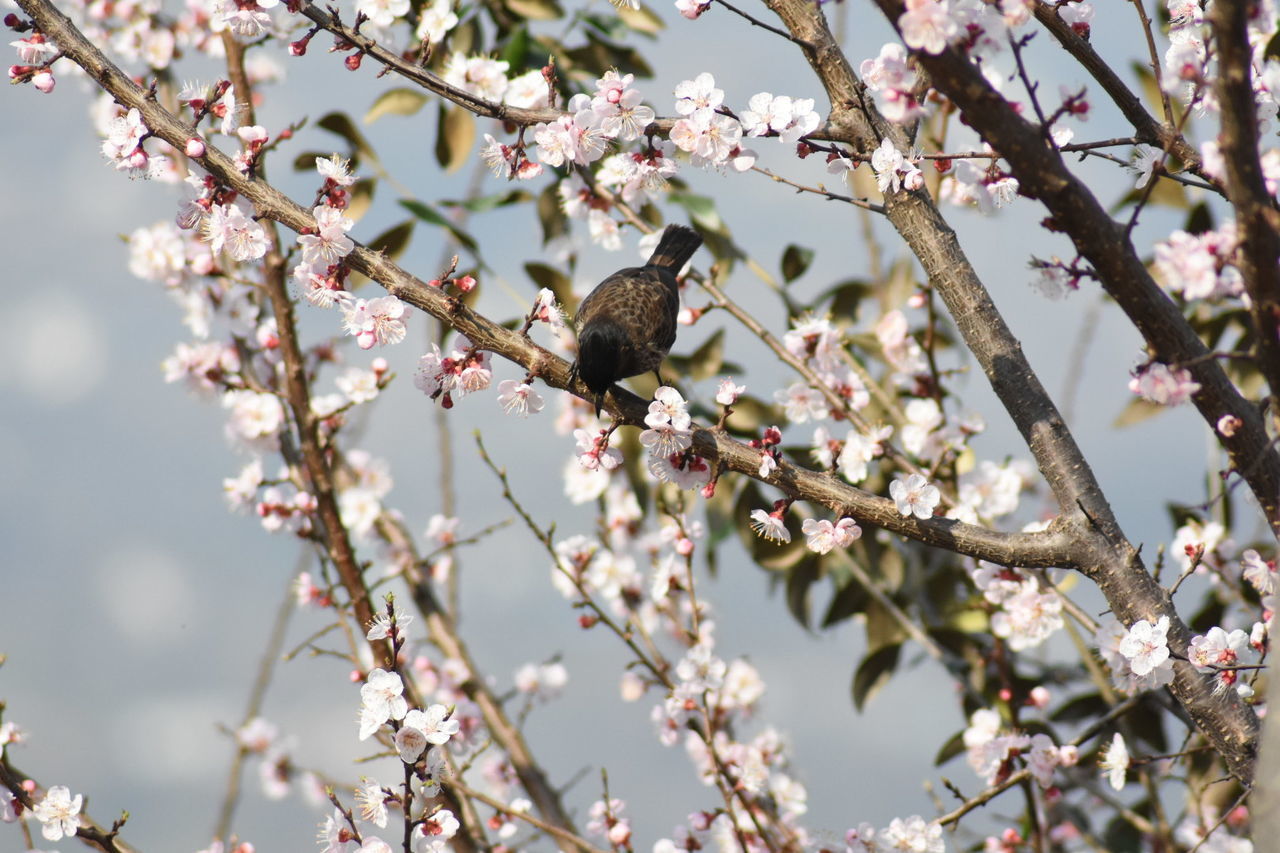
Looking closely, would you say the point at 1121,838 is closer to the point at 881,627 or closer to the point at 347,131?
the point at 881,627

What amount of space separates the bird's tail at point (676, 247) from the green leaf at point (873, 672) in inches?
69.6

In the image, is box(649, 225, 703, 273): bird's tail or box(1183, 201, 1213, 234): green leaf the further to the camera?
box(649, 225, 703, 273): bird's tail

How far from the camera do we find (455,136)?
4.26m

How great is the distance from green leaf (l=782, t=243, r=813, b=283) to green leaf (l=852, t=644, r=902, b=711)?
153 centimetres

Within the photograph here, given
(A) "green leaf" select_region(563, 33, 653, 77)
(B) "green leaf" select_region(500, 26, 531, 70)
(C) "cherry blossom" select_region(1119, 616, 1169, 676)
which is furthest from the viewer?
(A) "green leaf" select_region(563, 33, 653, 77)

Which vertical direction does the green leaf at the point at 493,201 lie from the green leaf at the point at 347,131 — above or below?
below

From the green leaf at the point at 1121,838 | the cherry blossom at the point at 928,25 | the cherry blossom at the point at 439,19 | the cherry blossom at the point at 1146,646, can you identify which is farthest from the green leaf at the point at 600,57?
the green leaf at the point at 1121,838

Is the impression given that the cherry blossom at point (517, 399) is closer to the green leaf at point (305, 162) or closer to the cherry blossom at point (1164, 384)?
the cherry blossom at point (1164, 384)

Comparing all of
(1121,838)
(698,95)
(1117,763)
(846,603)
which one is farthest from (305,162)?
(1121,838)

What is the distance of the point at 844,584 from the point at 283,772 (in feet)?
12.1

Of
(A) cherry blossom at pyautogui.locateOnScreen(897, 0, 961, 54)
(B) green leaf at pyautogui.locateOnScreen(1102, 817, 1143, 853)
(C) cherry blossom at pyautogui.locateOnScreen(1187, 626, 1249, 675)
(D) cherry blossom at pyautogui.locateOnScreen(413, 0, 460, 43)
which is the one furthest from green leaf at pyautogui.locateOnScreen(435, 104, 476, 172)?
(B) green leaf at pyautogui.locateOnScreen(1102, 817, 1143, 853)

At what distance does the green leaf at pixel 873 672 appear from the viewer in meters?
4.41

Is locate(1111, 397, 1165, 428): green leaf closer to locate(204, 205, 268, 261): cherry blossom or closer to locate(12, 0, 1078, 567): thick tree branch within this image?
locate(12, 0, 1078, 567): thick tree branch

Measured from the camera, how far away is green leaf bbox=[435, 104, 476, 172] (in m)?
4.25
